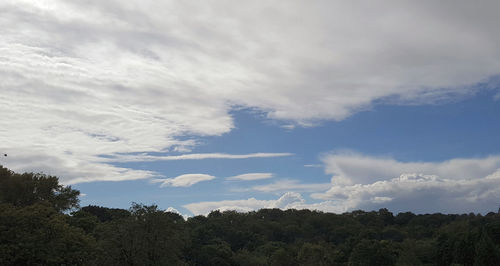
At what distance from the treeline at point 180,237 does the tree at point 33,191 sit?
0.15 metres

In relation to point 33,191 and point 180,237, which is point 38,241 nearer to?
point 180,237

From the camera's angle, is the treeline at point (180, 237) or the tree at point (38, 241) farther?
the treeline at point (180, 237)

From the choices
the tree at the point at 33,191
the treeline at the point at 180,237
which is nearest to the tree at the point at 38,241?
the treeline at the point at 180,237

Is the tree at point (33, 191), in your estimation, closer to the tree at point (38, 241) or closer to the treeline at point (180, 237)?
the treeline at point (180, 237)

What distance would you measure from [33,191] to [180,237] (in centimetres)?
3422

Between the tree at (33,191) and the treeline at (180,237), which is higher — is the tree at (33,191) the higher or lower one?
the higher one

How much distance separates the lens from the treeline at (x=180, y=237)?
154 ft

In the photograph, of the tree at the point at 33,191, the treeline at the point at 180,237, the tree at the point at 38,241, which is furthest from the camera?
the tree at the point at 33,191

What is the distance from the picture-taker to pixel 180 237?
49781 millimetres

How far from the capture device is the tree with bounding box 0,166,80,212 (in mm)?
68938

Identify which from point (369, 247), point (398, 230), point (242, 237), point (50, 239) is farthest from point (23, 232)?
point (398, 230)

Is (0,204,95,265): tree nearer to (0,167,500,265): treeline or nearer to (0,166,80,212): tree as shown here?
(0,167,500,265): treeline

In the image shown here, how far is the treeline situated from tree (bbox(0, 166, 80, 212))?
150 millimetres

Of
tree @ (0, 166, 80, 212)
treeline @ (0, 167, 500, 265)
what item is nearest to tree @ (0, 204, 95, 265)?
treeline @ (0, 167, 500, 265)
